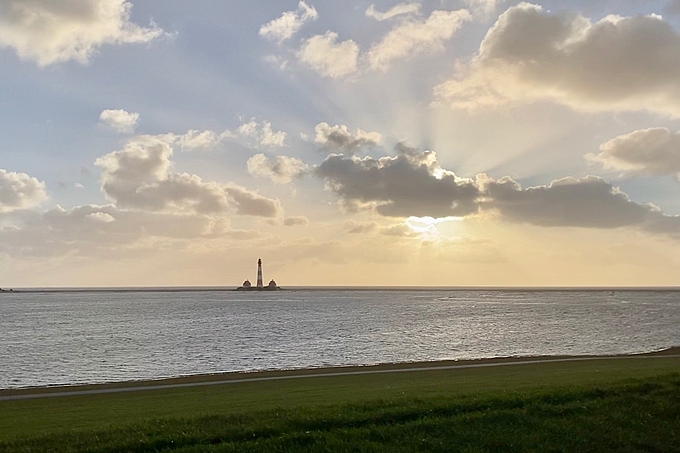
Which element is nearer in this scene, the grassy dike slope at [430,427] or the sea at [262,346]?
the grassy dike slope at [430,427]

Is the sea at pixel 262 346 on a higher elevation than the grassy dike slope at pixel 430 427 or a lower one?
lower

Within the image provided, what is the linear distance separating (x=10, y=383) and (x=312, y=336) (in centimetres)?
3305

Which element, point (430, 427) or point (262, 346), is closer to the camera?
point (430, 427)

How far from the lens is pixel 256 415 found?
40.3 ft

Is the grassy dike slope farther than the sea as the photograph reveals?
No

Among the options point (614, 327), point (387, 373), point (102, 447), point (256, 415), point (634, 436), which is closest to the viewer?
point (102, 447)

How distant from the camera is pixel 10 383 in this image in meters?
35.7

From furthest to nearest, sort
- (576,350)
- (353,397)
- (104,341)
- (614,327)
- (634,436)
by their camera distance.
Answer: (614,327)
(104,341)
(576,350)
(353,397)
(634,436)

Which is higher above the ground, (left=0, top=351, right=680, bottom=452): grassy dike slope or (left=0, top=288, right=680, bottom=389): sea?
(left=0, top=351, right=680, bottom=452): grassy dike slope

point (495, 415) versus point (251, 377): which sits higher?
point (495, 415)

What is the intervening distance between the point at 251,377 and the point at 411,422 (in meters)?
20.4

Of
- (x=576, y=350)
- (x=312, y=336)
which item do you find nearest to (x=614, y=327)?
(x=576, y=350)

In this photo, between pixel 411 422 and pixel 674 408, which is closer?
pixel 411 422

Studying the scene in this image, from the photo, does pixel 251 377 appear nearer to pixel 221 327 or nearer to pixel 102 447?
pixel 102 447
